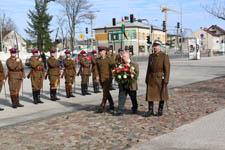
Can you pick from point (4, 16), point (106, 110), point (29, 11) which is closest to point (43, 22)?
point (29, 11)

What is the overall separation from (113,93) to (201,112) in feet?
16.0

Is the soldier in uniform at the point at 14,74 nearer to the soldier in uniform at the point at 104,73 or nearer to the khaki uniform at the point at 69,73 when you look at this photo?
the khaki uniform at the point at 69,73

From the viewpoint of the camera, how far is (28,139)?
5664 mm

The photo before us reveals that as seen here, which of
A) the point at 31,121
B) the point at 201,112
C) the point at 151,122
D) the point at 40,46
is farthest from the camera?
the point at 40,46

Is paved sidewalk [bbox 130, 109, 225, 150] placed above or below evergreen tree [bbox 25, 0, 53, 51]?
below

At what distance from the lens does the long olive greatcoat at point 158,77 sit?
7020mm

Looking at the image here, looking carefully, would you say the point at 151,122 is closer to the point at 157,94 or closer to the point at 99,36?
the point at 157,94

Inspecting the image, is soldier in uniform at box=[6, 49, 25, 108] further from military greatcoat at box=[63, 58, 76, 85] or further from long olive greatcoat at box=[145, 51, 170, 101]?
long olive greatcoat at box=[145, 51, 170, 101]

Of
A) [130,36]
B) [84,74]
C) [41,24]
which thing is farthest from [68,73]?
[130,36]

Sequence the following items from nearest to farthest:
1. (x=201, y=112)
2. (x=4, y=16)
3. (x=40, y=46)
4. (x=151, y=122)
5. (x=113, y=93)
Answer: (x=151, y=122), (x=201, y=112), (x=113, y=93), (x=40, y=46), (x=4, y=16)

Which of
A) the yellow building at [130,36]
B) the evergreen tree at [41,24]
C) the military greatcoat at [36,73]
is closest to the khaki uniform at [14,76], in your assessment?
the military greatcoat at [36,73]

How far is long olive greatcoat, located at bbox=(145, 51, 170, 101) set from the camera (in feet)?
23.0

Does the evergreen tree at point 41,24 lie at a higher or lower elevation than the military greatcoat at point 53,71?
higher

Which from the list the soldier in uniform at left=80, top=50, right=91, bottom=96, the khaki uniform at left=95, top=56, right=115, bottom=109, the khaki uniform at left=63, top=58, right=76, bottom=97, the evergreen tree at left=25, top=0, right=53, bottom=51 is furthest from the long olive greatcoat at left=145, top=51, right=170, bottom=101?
the evergreen tree at left=25, top=0, right=53, bottom=51
